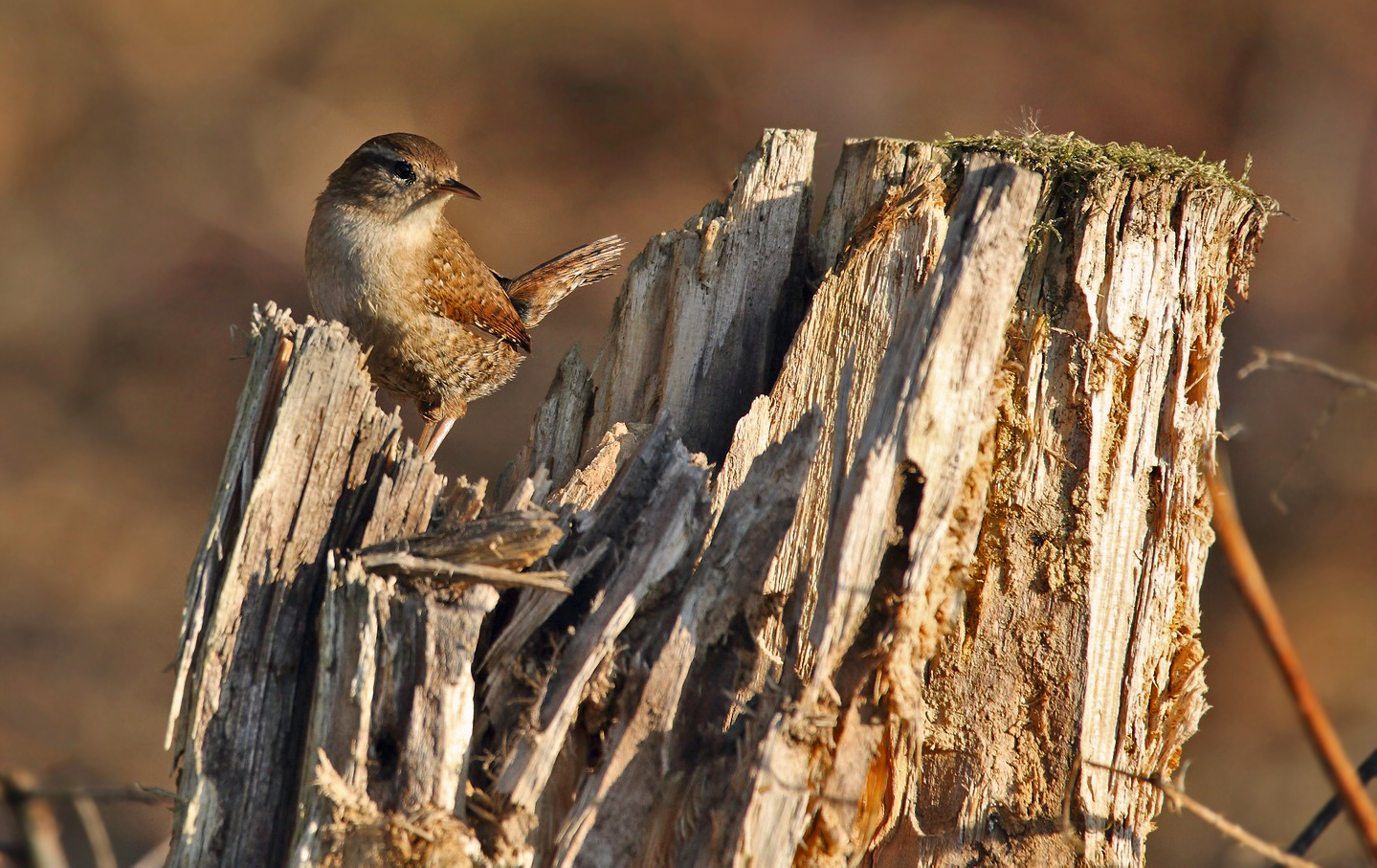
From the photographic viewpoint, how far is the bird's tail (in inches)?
181

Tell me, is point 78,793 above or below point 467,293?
below

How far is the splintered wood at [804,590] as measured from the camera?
1722 mm

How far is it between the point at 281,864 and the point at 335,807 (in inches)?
8.6

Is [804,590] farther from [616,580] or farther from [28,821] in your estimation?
[28,821]

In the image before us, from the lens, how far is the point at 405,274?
12.3 feet

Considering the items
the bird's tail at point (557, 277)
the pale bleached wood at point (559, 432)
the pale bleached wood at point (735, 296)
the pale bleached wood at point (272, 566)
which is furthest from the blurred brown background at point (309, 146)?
the pale bleached wood at point (272, 566)

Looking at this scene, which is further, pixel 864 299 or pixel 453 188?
pixel 453 188

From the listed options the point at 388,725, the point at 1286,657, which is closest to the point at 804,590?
the point at 388,725

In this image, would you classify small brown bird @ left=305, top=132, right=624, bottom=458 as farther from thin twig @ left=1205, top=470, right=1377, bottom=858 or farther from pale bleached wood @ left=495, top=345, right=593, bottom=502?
thin twig @ left=1205, top=470, right=1377, bottom=858

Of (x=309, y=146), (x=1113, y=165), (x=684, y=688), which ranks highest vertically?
(x=309, y=146)

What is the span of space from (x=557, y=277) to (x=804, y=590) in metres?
3.00

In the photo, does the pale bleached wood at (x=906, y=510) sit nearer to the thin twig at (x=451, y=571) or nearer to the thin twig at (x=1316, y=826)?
the thin twig at (x=451, y=571)

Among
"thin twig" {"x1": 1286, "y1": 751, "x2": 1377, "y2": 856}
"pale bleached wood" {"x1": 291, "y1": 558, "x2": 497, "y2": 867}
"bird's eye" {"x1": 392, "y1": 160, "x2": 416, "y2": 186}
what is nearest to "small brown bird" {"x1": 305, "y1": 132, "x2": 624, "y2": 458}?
"bird's eye" {"x1": 392, "y1": 160, "x2": 416, "y2": 186}

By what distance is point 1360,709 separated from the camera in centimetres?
537
